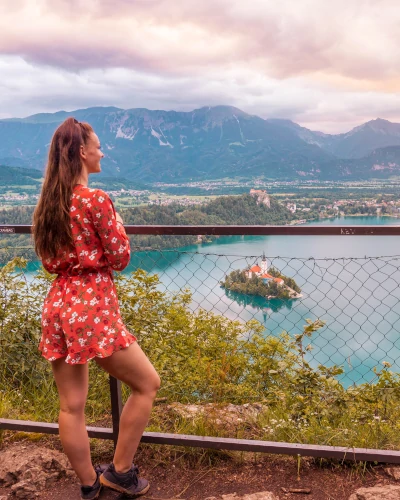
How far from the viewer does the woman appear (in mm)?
1578

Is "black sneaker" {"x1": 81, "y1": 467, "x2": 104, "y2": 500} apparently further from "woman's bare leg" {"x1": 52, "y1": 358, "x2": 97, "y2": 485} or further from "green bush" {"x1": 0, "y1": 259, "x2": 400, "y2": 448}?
"green bush" {"x1": 0, "y1": 259, "x2": 400, "y2": 448}

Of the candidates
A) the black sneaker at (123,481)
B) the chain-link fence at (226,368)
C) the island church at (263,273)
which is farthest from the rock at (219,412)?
the island church at (263,273)

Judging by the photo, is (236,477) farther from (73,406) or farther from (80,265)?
(80,265)

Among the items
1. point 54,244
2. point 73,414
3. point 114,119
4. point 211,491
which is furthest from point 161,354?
point 114,119

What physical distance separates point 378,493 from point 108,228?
5.33 ft

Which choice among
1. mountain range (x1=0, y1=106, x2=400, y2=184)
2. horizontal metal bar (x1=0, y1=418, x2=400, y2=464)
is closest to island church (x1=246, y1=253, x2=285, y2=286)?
horizontal metal bar (x1=0, y1=418, x2=400, y2=464)

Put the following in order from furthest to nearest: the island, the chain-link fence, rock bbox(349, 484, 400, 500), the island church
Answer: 1. the island
2. the island church
3. the chain-link fence
4. rock bbox(349, 484, 400, 500)

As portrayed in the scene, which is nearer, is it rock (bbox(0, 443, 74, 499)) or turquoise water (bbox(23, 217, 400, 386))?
rock (bbox(0, 443, 74, 499))

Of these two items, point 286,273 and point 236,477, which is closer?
point 236,477

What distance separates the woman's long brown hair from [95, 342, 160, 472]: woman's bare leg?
46 centimetres

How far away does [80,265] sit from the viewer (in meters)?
1.61

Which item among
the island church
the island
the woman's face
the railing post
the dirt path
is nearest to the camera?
the woman's face

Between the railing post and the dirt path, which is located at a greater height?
the railing post

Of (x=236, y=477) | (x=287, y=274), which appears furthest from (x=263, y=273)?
(x=287, y=274)
